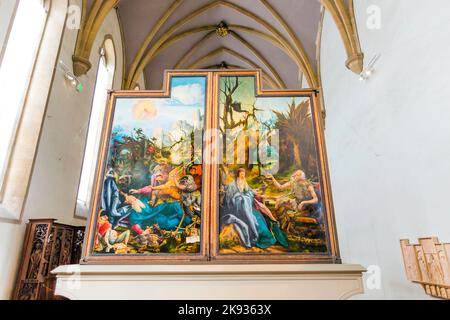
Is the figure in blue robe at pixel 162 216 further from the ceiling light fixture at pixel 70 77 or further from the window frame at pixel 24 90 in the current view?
the ceiling light fixture at pixel 70 77

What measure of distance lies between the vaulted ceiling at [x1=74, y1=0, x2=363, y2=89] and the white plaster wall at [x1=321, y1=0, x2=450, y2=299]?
195 centimetres

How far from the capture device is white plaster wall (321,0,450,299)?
436 centimetres

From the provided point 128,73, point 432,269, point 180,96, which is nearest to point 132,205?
point 180,96

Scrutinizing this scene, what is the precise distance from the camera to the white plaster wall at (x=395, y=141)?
14.3 ft

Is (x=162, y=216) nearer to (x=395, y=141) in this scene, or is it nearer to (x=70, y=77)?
(x=395, y=141)

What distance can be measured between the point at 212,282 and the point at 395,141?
466 cm

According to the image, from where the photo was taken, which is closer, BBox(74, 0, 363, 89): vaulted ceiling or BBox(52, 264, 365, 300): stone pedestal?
BBox(52, 264, 365, 300): stone pedestal

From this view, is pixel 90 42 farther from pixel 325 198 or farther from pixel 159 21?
pixel 325 198

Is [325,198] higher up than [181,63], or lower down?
lower down

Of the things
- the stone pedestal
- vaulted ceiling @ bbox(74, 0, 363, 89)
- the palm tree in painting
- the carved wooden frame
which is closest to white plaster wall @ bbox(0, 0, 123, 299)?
vaulted ceiling @ bbox(74, 0, 363, 89)

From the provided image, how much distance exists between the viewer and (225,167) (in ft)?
10.4

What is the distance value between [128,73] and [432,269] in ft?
33.3

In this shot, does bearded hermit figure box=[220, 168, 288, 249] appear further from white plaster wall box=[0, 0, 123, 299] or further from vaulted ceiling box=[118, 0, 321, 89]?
vaulted ceiling box=[118, 0, 321, 89]

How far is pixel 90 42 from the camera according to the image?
24.4 ft
